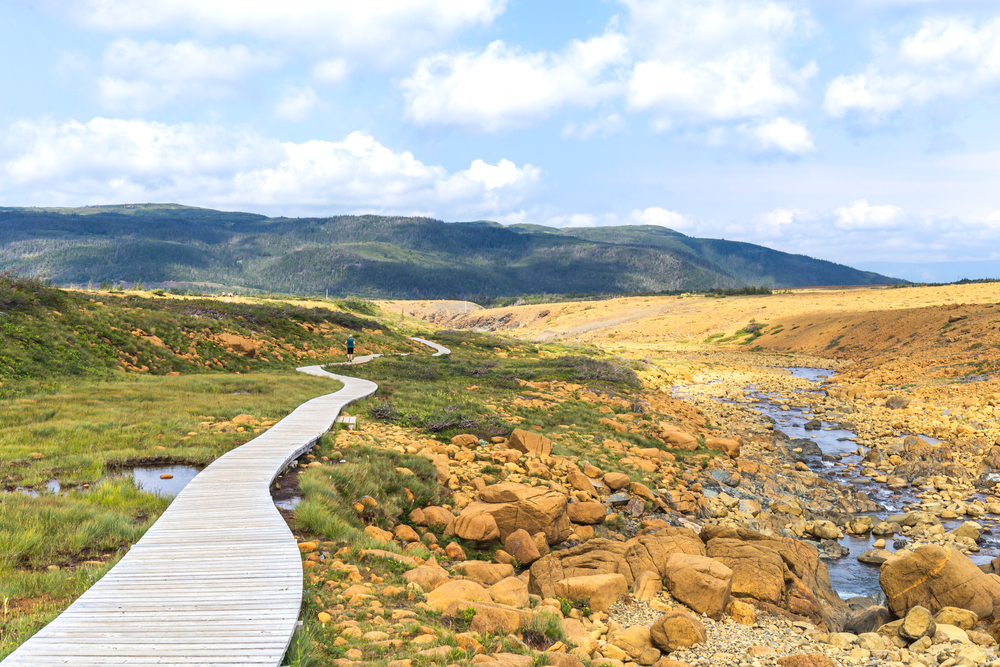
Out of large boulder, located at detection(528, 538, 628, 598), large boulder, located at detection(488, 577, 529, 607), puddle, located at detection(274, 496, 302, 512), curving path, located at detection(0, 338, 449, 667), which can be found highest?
curving path, located at detection(0, 338, 449, 667)

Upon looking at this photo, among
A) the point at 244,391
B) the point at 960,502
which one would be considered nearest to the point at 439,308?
the point at 244,391

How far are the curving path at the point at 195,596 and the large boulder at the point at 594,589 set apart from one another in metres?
4.04

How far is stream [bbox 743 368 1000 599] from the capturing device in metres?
11.2

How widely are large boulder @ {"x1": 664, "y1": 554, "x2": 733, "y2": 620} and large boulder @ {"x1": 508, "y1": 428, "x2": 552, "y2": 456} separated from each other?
6.83m

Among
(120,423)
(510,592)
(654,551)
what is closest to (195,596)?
(510,592)

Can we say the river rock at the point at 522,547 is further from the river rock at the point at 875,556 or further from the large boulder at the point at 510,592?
the river rock at the point at 875,556

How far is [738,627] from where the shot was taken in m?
8.43

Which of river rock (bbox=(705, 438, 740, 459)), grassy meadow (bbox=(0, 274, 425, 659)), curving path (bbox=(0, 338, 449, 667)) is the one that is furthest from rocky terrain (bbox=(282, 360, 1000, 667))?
river rock (bbox=(705, 438, 740, 459))

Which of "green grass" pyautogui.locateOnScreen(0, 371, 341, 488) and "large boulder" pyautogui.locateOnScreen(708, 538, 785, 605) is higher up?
"green grass" pyautogui.locateOnScreen(0, 371, 341, 488)

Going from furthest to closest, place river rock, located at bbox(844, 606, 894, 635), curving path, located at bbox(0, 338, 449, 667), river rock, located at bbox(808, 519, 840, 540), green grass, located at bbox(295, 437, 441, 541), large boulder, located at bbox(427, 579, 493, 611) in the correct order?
river rock, located at bbox(808, 519, 840, 540)
green grass, located at bbox(295, 437, 441, 541)
river rock, located at bbox(844, 606, 894, 635)
large boulder, located at bbox(427, 579, 493, 611)
curving path, located at bbox(0, 338, 449, 667)

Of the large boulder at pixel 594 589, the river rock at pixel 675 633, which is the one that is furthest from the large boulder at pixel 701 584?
the river rock at pixel 675 633

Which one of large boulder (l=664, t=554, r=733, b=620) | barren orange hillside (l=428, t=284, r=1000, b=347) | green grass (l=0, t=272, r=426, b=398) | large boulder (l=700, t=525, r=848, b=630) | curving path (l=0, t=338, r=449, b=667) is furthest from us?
barren orange hillside (l=428, t=284, r=1000, b=347)

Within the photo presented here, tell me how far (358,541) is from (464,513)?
8.68 feet

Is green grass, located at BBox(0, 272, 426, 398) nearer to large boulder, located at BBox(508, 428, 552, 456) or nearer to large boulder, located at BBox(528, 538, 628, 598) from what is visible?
large boulder, located at BBox(508, 428, 552, 456)
